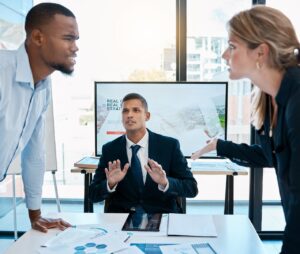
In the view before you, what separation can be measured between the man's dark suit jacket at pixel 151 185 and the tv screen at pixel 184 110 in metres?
0.94

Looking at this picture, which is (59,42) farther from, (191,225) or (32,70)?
(191,225)

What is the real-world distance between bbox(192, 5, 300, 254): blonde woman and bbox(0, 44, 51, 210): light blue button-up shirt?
97 cm

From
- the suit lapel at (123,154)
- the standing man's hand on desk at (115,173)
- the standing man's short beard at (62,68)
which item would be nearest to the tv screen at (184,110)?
the suit lapel at (123,154)

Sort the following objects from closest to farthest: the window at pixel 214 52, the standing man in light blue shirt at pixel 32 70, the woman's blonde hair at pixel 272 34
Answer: the woman's blonde hair at pixel 272 34 < the standing man in light blue shirt at pixel 32 70 < the window at pixel 214 52

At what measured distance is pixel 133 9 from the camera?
346 centimetres

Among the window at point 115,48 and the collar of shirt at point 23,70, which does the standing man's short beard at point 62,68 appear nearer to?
the collar of shirt at point 23,70

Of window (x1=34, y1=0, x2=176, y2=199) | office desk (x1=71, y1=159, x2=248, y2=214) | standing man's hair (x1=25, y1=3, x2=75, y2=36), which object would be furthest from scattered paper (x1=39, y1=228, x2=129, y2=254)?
window (x1=34, y1=0, x2=176, y2=199)

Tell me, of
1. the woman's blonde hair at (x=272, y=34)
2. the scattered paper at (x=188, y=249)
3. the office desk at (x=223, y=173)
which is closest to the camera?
the woman's blonde hair at (x=272, y=34)

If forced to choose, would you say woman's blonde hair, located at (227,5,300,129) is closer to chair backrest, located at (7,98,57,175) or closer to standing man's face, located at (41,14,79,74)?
standing man's face, located at (41,14,79,74)

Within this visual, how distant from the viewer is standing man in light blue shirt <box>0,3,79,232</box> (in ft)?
5.22

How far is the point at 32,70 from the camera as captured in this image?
5.58 ft

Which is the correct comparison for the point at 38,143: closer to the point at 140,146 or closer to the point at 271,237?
the point at 140,146

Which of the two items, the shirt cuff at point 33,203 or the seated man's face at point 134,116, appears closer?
the shirt cuff at point 33,203

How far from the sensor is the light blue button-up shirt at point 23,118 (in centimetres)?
159
